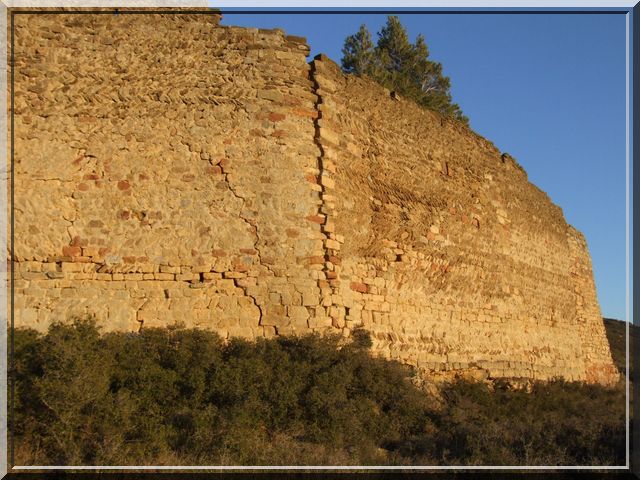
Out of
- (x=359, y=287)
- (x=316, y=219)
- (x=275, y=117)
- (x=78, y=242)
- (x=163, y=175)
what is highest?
(x=275, y=117)

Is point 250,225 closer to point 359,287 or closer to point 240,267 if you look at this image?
point 240,267

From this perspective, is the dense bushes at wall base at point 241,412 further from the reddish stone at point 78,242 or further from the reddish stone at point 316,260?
the reddish stone at point 78,242

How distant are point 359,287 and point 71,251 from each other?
3.64m

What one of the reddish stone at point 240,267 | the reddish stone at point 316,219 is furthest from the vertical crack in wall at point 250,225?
the reddish stone at point 316,219

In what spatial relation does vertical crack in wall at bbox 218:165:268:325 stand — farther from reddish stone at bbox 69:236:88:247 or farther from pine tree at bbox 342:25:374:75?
pine tree at bbox 342:25:374:75

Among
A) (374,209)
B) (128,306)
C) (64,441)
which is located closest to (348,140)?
(374,209)

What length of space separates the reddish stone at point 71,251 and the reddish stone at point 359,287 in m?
3.38

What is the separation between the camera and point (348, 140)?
9.98 m

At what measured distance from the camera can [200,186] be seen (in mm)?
8898

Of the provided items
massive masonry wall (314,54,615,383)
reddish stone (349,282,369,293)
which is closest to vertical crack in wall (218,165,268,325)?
massive masonry wall (314,54,615,383)

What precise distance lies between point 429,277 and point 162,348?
4.81 m

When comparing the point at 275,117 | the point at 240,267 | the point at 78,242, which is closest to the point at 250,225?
the point at 240,267

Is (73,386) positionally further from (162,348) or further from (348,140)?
(348,140)

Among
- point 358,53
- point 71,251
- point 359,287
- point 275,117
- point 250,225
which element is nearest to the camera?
point 71,251
